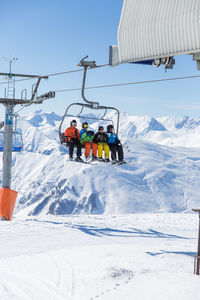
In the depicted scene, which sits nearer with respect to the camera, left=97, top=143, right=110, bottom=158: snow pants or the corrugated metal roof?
the corrugated metal roof

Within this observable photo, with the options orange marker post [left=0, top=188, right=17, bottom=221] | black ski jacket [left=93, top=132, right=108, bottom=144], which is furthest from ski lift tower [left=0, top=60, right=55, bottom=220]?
black ski jacket [left=93, top=132, right=108, bottom=144]

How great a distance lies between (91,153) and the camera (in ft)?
62.2

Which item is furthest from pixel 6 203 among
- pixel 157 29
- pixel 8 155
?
pixel 157 29

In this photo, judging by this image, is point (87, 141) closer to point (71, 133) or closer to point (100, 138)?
point (100, 138)

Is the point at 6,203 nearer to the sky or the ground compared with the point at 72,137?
nearer to the ground

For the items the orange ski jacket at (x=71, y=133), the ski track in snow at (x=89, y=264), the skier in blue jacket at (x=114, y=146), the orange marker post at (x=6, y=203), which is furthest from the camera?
the orange marker post at (x=6, y=203)

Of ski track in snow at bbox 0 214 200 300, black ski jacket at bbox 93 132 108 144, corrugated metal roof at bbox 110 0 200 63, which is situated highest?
corrugated metal roof at bbox 110 0 200 63

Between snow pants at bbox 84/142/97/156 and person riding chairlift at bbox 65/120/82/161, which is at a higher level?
person riding chairlift at bbox 65/120/82/161

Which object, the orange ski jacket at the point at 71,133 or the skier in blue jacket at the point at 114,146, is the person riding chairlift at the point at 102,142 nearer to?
the skier in blue jacket at the point at 114,146

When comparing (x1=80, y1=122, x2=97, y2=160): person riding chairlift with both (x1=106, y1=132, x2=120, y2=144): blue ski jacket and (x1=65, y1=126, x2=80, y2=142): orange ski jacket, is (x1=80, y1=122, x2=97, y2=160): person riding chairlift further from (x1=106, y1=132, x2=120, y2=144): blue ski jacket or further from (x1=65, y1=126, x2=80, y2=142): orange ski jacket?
(x1=106, y1=132, x2=120, y2=144): blue ski jacket

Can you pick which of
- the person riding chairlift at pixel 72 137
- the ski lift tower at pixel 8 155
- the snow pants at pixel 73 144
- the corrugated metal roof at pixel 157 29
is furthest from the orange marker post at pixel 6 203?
the corrugated metal roof at pixel 157 29

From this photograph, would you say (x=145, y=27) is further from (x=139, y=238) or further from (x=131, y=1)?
(x=139, y=238)

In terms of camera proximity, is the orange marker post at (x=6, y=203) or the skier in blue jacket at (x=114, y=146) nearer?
the skier in blue jacket at (x=114, y=146)

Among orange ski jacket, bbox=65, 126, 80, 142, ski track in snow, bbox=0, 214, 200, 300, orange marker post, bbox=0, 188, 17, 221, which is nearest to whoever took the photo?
ski track in snow, bbox=0, 214, 200, 300
